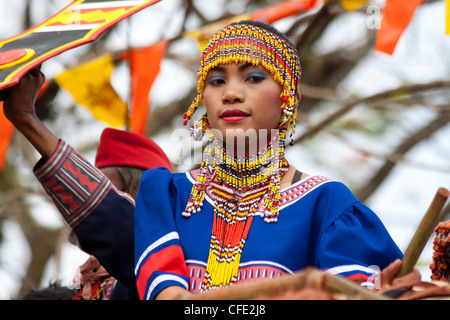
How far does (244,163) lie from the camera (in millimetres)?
2545

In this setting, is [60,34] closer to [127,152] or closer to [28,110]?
[28,110]

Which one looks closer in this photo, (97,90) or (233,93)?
(233,93)

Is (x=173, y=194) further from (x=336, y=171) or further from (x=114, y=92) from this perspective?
(x=336, y=171)

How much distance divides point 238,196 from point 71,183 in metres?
0.59

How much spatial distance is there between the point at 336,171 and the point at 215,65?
499cm

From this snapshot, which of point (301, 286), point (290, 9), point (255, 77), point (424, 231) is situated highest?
point (290, 9)

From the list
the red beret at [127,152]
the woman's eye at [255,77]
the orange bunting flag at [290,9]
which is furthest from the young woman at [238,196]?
the orange bunting flag at [290,9]

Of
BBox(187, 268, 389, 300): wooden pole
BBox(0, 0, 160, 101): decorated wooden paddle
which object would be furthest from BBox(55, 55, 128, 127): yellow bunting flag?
BBox(187, 268, 389, 300): wooden pole

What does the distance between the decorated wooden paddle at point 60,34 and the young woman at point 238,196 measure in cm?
10

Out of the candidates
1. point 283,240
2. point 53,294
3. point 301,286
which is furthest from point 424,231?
point 53,294

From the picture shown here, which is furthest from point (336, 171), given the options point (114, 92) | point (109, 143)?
point (109, 143)

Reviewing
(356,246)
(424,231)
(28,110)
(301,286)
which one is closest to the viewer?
(301,286)

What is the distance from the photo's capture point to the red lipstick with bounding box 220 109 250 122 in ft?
8.13

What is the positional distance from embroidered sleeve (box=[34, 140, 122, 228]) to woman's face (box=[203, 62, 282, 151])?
52cm
